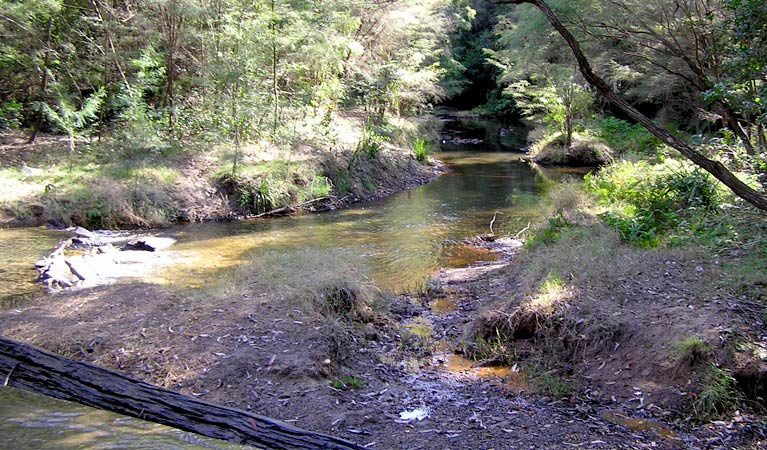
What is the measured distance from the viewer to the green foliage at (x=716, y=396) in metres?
4.98

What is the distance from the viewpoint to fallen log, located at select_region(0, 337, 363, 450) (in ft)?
12.6

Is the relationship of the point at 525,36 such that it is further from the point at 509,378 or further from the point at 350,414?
the point at 350,414

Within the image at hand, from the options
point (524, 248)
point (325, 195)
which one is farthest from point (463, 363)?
point (325, 195)

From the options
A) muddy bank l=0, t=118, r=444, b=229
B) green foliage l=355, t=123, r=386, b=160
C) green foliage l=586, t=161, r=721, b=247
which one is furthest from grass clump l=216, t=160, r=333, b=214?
green foliage l=586, t=161, r=721, b=247

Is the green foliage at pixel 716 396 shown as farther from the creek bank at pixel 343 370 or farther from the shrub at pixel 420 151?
the shrub at pixel 420 151

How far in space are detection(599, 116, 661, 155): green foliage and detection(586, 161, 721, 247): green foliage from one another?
1014 cm

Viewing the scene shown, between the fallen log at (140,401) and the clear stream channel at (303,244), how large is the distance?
1.99ft

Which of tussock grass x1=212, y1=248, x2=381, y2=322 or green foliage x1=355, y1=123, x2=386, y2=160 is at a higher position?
green foliage x1=355, y1=123, x2=386, y2=160

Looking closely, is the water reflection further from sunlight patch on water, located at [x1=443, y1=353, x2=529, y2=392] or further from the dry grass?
the dry grass

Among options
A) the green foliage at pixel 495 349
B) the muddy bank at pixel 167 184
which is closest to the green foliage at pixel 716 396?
the green foliage at pixel 495 349

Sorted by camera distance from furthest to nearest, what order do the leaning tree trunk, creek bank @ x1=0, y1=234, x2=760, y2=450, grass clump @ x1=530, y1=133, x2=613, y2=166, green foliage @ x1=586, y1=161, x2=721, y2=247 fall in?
1. grass clump @ x1=530, y1=133, x2=613, y2=166
2. green foliage @ x1=586, y1=161, x2=721, y2=247
3. the leaning tree trunk
4. creek bank @ x1=0, y1=234, x2=760, y2=450

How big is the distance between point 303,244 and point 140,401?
8.16m

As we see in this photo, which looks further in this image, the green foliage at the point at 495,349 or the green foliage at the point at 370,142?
the green foliage at the point at 370,142

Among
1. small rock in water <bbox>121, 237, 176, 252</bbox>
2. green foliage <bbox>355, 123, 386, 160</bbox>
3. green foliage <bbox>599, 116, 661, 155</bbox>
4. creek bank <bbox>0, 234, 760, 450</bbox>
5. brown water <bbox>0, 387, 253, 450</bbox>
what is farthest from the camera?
green foliage <bbox>599, 116, 661, 155</bbox>
